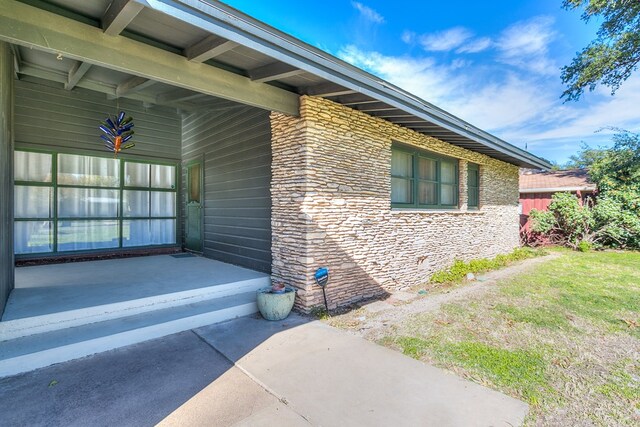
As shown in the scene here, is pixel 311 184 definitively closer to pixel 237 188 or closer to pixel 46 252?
pixel 237 188

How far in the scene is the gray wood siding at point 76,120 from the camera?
18.8ft

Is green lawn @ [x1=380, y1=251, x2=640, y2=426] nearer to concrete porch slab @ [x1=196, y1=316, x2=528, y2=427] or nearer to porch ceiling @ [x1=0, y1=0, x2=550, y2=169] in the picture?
concrete porch slab @ [x1=196, y1=316, x2=528, y2=427]

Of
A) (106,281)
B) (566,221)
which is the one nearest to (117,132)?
(106,281)

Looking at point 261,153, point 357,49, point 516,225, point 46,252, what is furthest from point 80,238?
point 357,49

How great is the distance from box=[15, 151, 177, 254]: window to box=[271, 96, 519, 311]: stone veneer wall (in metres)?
4.12

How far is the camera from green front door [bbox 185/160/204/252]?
6.98 meters

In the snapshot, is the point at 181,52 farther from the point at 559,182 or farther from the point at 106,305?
the point at 559,182

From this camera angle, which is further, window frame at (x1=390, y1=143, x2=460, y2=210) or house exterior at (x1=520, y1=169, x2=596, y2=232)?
house exterior at (x1=520, y1=169, x2=596, y2=232)

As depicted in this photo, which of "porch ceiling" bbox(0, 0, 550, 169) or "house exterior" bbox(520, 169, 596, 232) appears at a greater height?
"porch ceiling" bbox(0, 0, 550, 169)

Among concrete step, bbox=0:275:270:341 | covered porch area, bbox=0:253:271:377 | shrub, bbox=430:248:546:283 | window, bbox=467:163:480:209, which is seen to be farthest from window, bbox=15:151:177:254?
window, bbox=467:163:480:209

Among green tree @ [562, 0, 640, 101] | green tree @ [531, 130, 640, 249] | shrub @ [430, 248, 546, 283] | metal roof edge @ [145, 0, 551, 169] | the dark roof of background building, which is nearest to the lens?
metal roof edge @ [145, 0, 551, 169]

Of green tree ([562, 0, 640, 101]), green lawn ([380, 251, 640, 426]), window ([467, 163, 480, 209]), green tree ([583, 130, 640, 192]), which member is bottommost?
green lawn ([380, 251, 640, 426])

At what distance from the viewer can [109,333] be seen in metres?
3.12

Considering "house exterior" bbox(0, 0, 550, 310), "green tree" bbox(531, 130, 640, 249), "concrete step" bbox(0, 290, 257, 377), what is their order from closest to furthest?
"concrete step" bbox(0, 290, 257, 377) → "house exterior" bbox(0, 0, 550, 310) → "green tree" bbox(531, 130, 640, 249)
